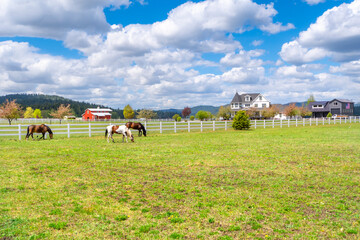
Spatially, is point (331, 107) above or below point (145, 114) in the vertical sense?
above

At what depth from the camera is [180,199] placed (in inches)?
224

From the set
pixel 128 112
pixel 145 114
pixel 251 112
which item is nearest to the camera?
pixel 251 112

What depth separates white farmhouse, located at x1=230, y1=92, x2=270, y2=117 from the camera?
75.5 metres

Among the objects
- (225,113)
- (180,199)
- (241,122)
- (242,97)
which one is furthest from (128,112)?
(180,199)

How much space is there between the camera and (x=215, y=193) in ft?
19.9

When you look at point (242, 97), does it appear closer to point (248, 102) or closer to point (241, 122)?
point (248, 102)

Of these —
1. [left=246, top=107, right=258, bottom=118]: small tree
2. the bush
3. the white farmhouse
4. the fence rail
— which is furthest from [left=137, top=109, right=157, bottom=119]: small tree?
the bush

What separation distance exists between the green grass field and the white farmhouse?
67933 millimetres

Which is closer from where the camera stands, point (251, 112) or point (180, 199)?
point (180, 199)

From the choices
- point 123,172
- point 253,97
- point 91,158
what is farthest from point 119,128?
point 253,97

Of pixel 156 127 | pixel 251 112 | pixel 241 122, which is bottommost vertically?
pixel 156 127

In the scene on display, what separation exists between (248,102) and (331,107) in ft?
101

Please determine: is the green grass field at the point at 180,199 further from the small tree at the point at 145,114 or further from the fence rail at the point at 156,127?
the small tree at the point at 145,114

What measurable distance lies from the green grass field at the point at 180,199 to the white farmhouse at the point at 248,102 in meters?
67.9
